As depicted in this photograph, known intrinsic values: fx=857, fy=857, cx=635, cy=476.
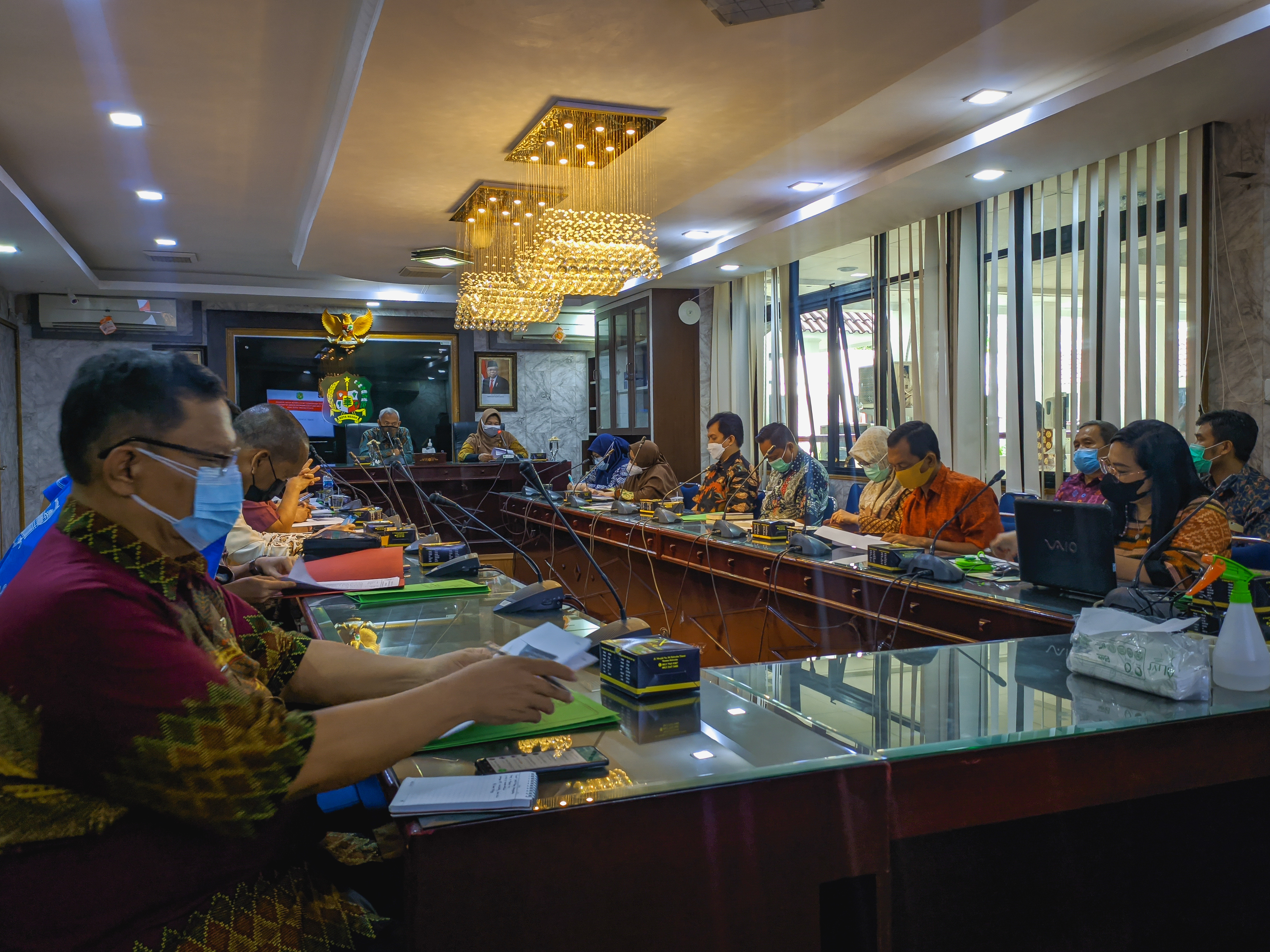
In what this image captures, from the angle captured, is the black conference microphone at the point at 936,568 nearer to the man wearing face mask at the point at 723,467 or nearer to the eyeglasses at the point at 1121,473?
the eyeglasses at the point at 1121,473

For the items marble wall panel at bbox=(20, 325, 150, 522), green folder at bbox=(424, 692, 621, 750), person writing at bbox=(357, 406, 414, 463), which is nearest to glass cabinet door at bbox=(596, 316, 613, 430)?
person writing at bbox=(357, 406, 414, 463)

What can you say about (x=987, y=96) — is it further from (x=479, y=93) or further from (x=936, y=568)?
(x=936, y=568)

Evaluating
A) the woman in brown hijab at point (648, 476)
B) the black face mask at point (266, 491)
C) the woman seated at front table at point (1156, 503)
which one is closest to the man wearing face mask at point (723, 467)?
the woman in brown hijab at point (648, 476)

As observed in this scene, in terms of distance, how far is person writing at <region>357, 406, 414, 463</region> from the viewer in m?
7.67

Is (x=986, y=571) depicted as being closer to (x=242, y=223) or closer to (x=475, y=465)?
(x=475, y=465)

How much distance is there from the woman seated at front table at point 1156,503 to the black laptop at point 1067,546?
0.48 ft

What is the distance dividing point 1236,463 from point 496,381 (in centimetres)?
802

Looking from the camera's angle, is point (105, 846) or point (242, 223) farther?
point (242, 223)

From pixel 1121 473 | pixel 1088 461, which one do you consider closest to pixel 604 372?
pixel 1088 461

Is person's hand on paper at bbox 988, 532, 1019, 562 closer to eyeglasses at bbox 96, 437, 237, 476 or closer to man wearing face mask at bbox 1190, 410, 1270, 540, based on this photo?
man wearing face mask at bbox 1190, 410, 1270, 540

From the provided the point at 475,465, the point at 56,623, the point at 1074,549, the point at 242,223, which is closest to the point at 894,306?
the point at 475,465

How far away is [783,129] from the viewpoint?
429 cm

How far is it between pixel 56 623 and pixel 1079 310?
5.02 metres

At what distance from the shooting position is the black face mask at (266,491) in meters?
2.57
